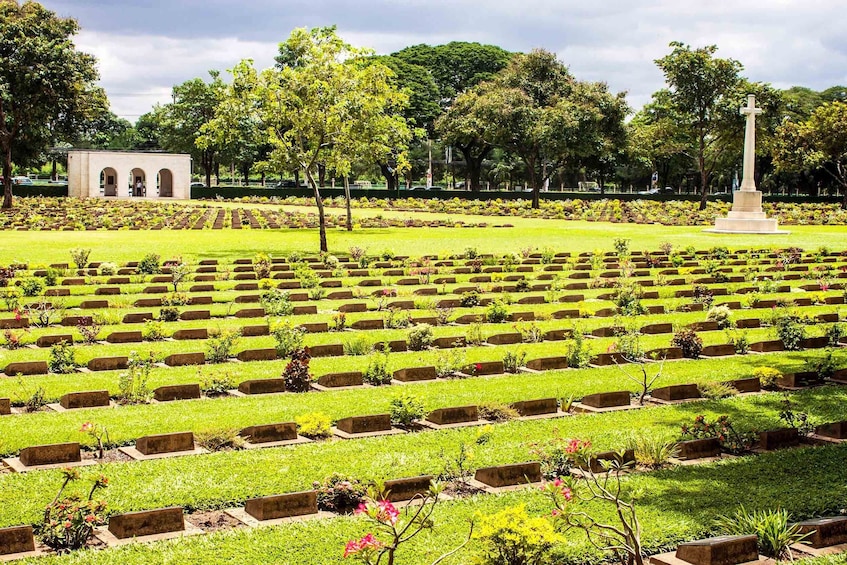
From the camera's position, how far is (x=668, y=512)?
7.62m

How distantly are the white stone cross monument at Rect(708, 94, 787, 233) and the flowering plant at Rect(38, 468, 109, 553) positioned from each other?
3808 cm

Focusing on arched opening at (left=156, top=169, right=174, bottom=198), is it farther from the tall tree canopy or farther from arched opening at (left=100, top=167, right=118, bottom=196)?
the tall tree canopy

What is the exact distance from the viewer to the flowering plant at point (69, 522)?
7.03m

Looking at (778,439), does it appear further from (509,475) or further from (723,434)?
(509,475)

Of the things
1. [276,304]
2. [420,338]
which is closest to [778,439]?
[420,338]

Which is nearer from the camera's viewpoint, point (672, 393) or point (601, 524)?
point (601, 524)

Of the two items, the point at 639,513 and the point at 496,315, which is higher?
the point at 496,315

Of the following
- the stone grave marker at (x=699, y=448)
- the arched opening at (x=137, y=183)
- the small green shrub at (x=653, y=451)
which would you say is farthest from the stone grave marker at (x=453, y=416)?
the arched opening at (x=137, y=183)

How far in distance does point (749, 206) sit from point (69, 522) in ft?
132

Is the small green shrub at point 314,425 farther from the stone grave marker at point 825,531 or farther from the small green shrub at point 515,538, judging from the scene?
the stone grave marker at point 825,531

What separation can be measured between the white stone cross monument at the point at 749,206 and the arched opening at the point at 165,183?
4875 centimetres

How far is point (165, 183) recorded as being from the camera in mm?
79188

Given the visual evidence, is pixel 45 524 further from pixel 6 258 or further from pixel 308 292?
pixel 6 258

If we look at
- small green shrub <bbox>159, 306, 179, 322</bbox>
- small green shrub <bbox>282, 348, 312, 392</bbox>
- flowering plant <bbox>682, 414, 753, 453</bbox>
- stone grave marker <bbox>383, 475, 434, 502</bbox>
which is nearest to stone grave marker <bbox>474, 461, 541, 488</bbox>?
stone grave marker <bbox>383, 475, 434, 502</bbox>
